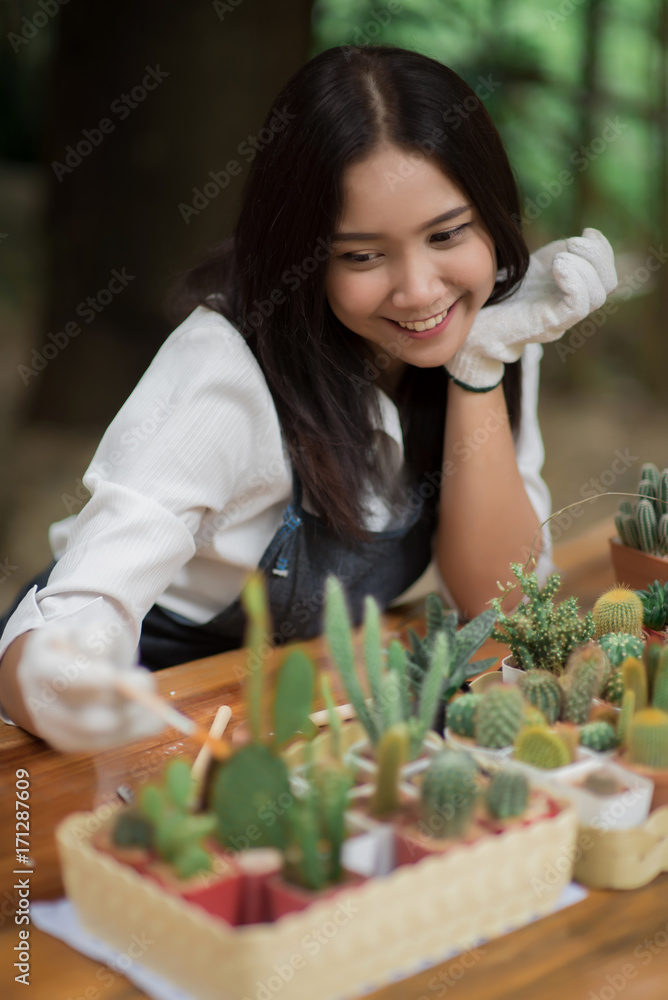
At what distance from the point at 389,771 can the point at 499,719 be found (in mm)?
163

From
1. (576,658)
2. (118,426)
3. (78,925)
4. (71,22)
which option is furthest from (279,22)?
(78,925)

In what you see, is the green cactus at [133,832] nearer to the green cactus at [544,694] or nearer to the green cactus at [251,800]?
the green cactus at [251,800]

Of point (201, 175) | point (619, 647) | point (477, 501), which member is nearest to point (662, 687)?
point (619, 647)

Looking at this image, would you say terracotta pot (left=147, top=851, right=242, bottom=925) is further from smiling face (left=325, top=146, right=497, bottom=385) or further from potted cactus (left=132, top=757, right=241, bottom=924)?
smiling face (left=325, top=146, right=497, bottom=385)

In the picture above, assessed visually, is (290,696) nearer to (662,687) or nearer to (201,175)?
(662,687)

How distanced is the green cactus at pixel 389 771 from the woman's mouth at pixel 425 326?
27.2 inches

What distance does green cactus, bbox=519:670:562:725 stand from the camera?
888mm

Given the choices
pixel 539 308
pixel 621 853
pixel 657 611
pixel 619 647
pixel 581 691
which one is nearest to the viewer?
pixel 621 853

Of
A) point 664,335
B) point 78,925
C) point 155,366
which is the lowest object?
point 664,335

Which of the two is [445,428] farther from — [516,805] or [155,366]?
[516,805]

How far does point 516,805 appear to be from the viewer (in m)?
0.73

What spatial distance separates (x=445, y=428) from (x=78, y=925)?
985mm

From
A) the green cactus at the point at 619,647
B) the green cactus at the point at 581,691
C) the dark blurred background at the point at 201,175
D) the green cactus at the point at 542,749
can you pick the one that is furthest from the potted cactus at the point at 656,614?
the dark blurred background at the point at 201,175

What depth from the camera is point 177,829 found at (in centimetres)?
65
